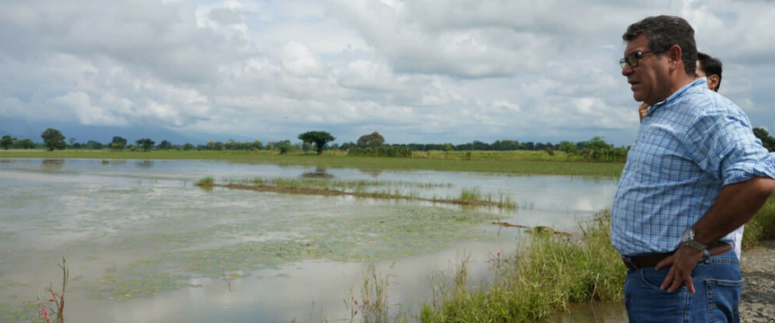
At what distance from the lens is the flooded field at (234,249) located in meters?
5.67

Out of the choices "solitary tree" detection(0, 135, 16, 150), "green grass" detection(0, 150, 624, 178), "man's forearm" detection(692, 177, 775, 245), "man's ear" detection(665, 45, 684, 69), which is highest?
"solitary tree" detection(0, 135, 16, 150)

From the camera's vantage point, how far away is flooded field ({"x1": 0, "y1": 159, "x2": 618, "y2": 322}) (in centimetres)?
567

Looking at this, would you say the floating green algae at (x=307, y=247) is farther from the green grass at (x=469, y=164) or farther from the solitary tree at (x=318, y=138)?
the solitary tree at (x=318, y=138)

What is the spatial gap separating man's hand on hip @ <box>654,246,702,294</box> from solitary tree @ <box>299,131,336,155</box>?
85396mm

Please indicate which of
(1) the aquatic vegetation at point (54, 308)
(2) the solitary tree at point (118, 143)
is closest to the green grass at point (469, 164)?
(1) the aquatic vegetation at point (54, 308)

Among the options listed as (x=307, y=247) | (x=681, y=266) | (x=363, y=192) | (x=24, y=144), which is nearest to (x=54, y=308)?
(x=307, y=247)

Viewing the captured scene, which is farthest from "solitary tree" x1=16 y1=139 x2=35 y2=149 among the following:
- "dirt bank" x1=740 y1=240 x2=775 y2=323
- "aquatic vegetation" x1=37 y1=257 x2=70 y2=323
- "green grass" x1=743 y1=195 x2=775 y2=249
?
"dirt bank" x1=740 y1=240 x2=775 y2=323

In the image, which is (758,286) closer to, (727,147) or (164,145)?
(727,147)

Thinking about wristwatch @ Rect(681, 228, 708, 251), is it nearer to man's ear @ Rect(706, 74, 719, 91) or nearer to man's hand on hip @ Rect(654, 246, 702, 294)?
man's hand on hip @ Rect(654, 246, 702, 294)

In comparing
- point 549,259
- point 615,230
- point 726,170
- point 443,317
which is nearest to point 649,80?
point 726,170

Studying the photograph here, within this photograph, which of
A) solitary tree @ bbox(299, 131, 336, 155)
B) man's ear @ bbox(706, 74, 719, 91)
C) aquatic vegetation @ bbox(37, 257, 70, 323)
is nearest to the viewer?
man's ear @ bbox(706, 74, 719, 91)

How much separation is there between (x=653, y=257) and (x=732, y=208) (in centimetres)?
33

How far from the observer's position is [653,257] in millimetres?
1928

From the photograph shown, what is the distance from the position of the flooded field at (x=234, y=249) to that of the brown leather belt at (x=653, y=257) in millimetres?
3630
